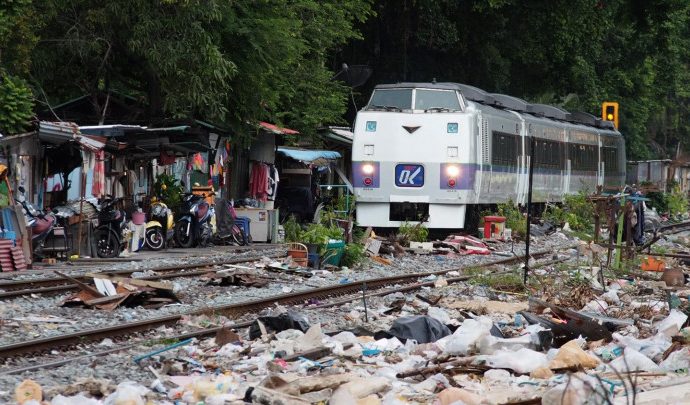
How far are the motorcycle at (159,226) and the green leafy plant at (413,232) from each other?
14.8ft

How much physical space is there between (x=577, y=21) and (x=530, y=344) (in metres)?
28.9

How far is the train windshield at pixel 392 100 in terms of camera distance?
919 inches

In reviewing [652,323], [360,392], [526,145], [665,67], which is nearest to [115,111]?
[526,145]

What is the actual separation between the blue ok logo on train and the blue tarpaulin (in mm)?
5494

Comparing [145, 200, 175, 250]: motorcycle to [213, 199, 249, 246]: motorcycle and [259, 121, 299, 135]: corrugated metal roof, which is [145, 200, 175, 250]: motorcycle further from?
[259, 121, 299, 135]: corrugated metal roof

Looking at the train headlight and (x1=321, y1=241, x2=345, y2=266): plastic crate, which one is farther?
the train headlight

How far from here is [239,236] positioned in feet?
77.2

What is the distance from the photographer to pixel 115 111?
2372 centimetres

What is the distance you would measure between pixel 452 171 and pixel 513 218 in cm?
396

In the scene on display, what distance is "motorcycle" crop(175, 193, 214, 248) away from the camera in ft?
70.9

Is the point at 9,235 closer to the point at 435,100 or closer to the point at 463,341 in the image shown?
the point at 463,341

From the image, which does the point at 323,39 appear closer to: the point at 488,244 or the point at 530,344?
the point at 488,244

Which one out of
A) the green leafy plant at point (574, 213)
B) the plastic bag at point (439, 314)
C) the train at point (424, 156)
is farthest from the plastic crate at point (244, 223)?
the plastic bag at point (439, 314)

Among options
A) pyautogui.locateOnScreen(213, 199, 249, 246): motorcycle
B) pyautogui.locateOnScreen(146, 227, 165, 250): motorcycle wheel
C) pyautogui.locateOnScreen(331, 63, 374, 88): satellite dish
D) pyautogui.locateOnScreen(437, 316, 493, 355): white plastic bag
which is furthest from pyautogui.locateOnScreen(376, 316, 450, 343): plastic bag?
pyautogui.locateOnScreen(331, 63, 374, 88): satellite dish
